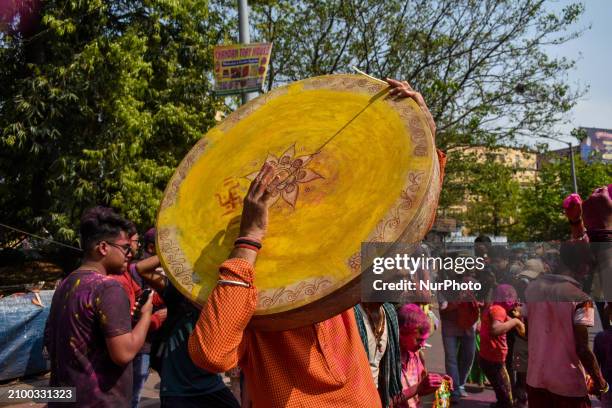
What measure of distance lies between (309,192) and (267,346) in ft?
1.74

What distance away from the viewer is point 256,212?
166 centimetres

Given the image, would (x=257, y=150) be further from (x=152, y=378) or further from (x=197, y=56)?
(x=197, y=56)

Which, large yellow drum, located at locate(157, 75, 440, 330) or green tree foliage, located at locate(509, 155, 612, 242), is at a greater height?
green tree foliage, located at locate(509, 155, 612, 242)

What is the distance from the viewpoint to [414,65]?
46.7 feet

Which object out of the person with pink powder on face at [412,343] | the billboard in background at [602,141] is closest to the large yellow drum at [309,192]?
the person with pink powder on face at [412,343]

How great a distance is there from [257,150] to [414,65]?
12923 mm

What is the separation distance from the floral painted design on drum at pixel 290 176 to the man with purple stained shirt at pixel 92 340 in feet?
3.78

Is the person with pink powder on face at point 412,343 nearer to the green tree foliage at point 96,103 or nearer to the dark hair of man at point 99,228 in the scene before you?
the dark hair of man at point 99,228

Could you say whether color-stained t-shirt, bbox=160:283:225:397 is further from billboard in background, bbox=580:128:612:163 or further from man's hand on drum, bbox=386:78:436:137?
billboard in background, bbox=580:128:612:163

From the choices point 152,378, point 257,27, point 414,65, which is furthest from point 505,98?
point 152,378

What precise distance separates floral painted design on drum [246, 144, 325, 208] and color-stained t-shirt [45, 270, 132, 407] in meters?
1.14

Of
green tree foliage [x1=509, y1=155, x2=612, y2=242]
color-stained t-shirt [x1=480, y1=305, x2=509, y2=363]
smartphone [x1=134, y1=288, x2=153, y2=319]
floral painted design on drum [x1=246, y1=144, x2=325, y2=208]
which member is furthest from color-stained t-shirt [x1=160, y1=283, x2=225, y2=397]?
green tree foliage [x1=509, y1=155, x2=612, y2=242]

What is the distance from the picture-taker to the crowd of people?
5.45ft

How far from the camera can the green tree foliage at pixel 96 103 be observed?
11.1 meters
